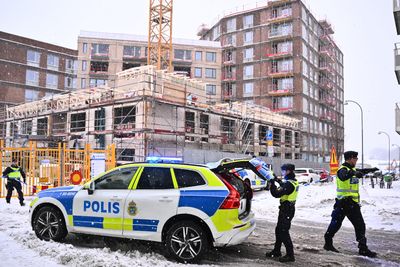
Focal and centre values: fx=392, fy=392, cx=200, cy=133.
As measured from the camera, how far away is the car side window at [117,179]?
281 inches

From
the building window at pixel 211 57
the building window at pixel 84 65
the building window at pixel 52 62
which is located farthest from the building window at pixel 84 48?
the building window at pixel 211 57

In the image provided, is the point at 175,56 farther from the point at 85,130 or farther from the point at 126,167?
the point at 126,167

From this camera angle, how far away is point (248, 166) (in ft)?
22.0

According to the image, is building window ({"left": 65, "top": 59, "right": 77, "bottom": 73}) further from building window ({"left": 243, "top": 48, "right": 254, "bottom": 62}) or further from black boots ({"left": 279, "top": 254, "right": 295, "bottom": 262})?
black boots ({"left": 279, "top": 254, "right": 295, "bottom": 262})

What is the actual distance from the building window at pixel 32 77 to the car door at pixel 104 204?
183 feet

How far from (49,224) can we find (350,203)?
575 centimetres

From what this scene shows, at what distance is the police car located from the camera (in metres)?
6.39

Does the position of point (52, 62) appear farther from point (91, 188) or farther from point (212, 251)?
point (212, 251)

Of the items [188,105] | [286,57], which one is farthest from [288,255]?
[286,57]

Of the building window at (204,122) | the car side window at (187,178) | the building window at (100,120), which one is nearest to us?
the car side window at (187,178)

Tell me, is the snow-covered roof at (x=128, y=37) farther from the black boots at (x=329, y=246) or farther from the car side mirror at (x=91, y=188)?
the black boots at (x=329, y=246)

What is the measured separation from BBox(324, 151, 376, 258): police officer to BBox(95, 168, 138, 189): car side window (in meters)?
3.94

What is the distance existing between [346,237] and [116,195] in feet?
17.8

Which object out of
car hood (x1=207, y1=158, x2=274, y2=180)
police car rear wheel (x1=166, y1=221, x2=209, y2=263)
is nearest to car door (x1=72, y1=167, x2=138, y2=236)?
police car rear wheel (x1=166, y1=221, x2=209, y2=263)
